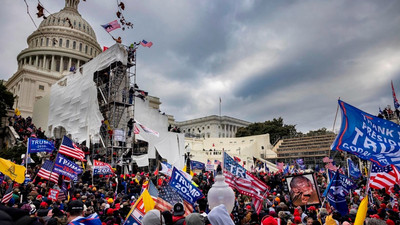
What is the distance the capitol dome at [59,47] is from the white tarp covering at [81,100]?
25855 mm

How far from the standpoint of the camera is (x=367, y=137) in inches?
213

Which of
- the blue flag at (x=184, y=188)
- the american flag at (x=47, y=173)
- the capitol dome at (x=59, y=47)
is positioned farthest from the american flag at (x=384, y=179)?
the capitol dome at (x=59, y=47)

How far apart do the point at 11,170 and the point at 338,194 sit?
989 cm

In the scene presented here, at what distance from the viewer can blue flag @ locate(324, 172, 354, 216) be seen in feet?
27.1

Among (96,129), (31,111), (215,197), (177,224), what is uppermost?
(31,111)

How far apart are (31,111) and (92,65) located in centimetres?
2907

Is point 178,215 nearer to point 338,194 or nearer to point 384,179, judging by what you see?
point 338,194

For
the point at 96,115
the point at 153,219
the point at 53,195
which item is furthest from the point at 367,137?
the point at 96,115

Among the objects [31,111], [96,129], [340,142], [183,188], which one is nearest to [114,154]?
[96,129]

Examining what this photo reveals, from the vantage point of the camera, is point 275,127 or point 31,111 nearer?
point 31,111

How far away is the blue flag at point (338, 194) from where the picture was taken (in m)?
8.26

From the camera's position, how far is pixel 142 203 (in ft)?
16.3

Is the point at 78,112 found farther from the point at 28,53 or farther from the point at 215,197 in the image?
the point at 28,53

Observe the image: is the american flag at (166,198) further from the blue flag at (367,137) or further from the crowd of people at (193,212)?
the blue flag at (367,137)
